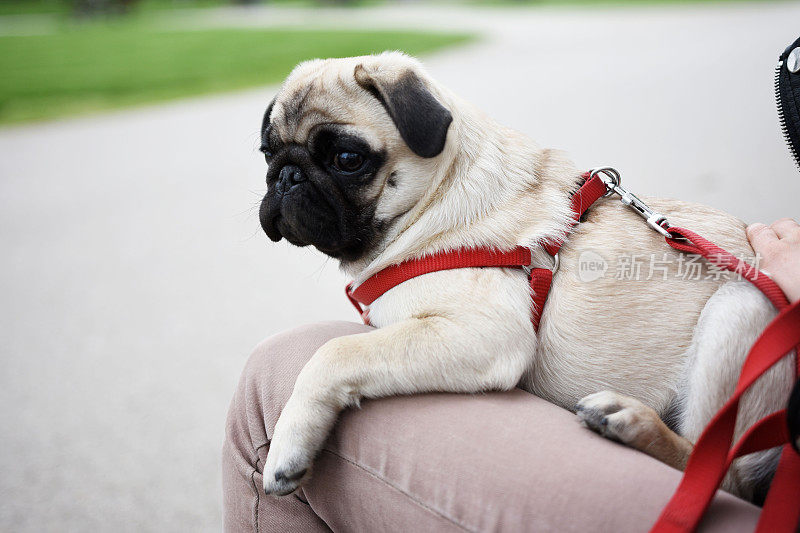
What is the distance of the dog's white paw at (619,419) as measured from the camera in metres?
1.35

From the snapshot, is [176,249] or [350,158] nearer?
[350,158]

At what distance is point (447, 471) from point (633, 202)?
933 mm

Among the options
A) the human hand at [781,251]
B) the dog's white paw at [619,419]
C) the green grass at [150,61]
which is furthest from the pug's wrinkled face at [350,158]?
the green grass at [150,61]

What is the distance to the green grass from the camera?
372 inches

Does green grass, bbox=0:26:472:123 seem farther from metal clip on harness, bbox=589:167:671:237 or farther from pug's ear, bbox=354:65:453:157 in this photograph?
metal clip on harness, bbox=589:167:671:237

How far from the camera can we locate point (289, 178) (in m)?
1.82

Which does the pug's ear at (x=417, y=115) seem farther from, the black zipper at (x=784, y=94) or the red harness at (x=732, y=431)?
the black zipper at (x=784, y=94)

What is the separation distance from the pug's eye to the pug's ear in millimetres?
143

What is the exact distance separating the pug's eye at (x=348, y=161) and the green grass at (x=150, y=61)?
7975 millimetres

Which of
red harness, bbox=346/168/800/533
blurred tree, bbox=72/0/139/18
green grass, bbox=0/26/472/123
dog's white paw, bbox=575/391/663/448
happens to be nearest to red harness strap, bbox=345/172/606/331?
red harness, bbox=346/168/800/533

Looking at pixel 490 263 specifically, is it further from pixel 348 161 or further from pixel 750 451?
pixel 750 451

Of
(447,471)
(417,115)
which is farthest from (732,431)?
(417,115)

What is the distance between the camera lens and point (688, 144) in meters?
5.09

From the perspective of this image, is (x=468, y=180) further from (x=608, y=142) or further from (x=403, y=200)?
(x=608, y=142)
